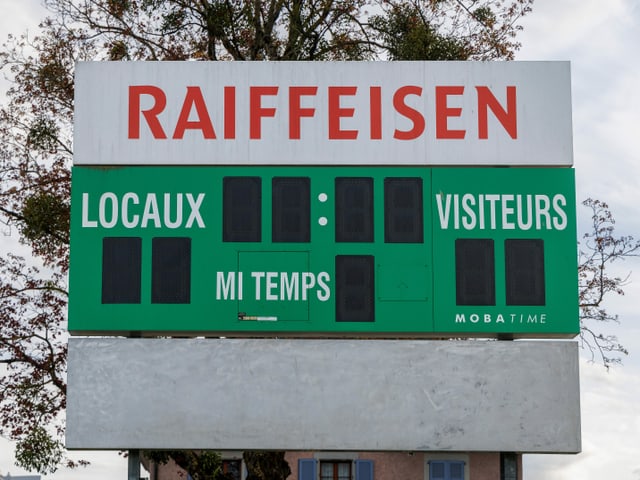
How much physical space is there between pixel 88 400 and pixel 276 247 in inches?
126

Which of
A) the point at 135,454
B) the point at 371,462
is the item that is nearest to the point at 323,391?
the point at 135,454

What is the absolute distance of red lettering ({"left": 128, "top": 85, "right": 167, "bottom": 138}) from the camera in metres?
16.5

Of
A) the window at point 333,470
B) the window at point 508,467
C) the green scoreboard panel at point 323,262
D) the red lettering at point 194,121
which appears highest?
the red lettering at point 194,121

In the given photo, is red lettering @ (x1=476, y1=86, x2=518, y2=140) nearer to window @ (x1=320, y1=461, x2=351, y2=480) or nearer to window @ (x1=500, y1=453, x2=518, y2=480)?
window @ (x1=500, y1=453, x2=518, y2=480)

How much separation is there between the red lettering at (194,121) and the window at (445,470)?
863 inches

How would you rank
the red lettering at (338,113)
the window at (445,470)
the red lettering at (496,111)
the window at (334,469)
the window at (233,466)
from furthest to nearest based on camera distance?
the window at (445,470), the window at (334,469), the window at (233,466), the red lettering at (496,111), the red lettering at (338,113)

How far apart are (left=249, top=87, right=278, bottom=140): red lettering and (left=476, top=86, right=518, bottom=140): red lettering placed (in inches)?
112

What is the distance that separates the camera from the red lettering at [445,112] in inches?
651

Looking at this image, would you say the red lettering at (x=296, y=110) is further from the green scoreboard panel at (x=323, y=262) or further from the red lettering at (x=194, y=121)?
the red lettering at (x=194, y=121)

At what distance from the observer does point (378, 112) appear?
54.5 ft

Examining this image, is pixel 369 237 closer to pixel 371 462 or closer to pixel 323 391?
pixel 323 391

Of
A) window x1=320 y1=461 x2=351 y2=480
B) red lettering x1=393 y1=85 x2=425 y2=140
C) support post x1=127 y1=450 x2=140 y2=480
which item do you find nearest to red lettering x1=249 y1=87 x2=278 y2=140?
red lettering x1=393 y1=85 x2=425 y2=140

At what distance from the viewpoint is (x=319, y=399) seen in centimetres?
1584

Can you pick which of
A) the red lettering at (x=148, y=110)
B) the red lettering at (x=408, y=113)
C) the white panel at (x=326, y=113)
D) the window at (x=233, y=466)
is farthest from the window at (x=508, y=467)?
the window at (x=233, y=466)
